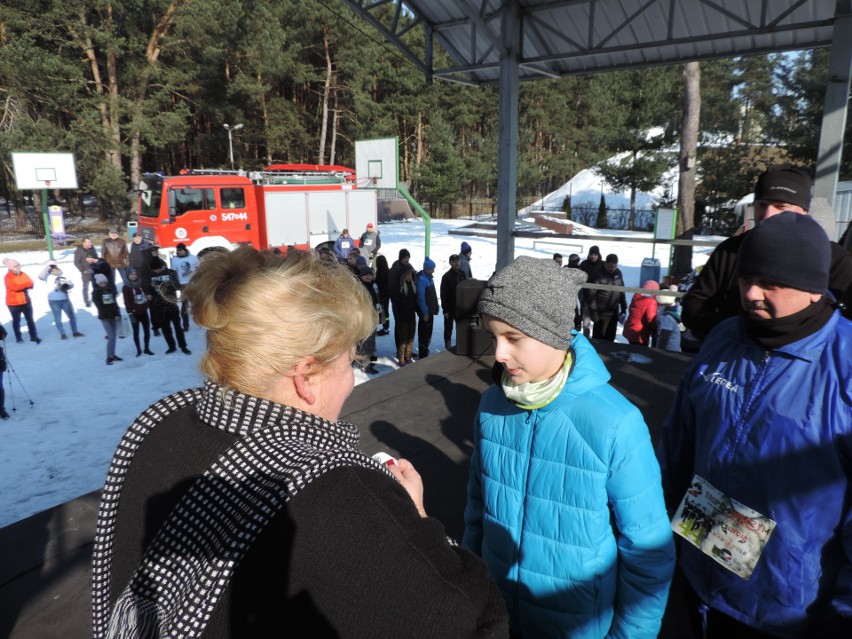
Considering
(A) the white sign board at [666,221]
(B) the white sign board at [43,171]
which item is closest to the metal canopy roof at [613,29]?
(A) the white sign board at [666,221]

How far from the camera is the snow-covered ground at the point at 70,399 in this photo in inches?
202

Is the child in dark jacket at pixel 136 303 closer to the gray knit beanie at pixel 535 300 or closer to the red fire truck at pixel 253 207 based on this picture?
the red fire truck at pixel 253 207

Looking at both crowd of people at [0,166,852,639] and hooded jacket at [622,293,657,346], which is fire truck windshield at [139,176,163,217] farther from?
crowd of people at [0,166,852,639]

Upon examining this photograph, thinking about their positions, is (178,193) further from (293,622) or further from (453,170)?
(453,170)

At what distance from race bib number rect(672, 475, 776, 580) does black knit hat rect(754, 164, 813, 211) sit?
Answer: 1476mm

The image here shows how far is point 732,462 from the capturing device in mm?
1641

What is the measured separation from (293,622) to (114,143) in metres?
31.1

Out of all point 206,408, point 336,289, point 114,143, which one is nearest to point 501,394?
point 336,289

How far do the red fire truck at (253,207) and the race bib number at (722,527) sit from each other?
481 inches

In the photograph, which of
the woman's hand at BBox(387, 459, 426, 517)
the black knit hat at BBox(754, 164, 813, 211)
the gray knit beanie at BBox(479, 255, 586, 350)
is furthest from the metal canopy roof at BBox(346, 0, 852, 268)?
the woman's hand at BBox(387, 459, 426, 517)

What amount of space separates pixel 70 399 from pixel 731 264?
7766 millimetres

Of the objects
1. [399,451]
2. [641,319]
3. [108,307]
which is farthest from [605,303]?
[108,307]

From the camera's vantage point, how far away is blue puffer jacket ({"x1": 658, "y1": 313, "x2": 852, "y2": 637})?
146 cm

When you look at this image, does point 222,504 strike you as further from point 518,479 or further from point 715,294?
point 715,294
